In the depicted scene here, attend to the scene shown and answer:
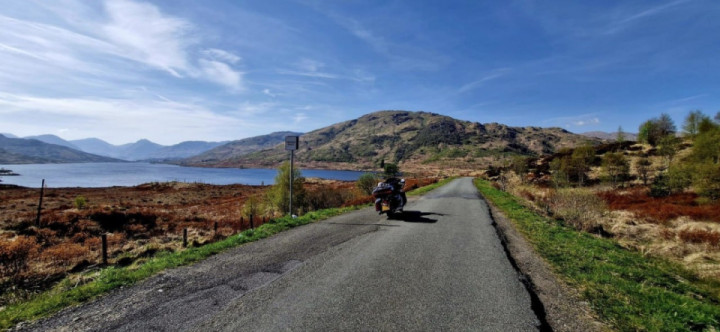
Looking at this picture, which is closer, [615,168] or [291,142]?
[291,142]

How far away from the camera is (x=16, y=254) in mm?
12453

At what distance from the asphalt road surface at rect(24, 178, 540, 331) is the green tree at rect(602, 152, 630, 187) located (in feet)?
173

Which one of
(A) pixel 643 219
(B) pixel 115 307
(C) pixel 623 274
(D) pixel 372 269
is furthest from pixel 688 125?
(B) pixel 115 307

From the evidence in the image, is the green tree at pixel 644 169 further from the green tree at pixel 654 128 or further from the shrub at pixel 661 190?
the green tree at pixel 654 128

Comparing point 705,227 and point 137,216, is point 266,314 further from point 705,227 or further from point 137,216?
point 137,216

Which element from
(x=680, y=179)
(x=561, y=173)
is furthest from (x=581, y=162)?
(x=680, y=179)

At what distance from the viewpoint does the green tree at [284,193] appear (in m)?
27.6

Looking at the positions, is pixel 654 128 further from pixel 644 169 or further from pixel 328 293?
pixel 328 293

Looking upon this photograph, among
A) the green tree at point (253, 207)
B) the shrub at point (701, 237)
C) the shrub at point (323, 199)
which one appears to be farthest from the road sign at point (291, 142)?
the shrub at point (701, 237)

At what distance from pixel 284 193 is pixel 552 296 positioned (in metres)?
24.5

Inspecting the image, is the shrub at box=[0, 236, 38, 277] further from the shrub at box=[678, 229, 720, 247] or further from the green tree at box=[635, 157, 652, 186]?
the green tree at box=[635, 157, 652, 186]

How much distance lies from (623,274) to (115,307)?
31.5ft

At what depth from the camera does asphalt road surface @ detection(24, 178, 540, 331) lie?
13.6 feet

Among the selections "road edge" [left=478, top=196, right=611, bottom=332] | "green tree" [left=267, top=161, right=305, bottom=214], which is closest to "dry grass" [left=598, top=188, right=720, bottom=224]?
"road edge" [left=478, top=196, right=611, bottom=332]
